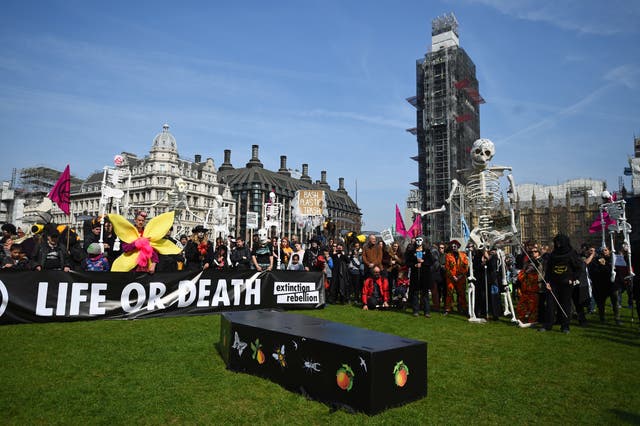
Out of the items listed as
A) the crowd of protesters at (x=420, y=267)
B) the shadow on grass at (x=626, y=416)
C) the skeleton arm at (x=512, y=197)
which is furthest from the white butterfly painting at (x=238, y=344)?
the skeleton arm at (x=512, y=197)

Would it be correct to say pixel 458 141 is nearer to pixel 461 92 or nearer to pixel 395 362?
pixel 461 92

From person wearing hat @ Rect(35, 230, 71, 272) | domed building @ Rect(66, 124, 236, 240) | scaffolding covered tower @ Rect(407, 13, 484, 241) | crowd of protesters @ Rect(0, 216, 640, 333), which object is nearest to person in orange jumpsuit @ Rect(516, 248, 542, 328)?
crowd of protesters @ Rect(0, 216, 640, 333)

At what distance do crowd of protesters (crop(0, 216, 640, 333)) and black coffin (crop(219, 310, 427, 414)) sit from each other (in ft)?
17.1

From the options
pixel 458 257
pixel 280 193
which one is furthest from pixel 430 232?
pixel 458 257

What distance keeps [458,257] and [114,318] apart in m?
9.09

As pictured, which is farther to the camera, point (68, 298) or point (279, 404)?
point (68, 298)

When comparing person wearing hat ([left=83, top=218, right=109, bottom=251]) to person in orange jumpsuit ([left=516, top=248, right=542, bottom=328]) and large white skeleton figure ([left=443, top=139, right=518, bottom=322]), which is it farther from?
person in orange jumpsuit ([left=516, top=248, right=542, bottom=328])

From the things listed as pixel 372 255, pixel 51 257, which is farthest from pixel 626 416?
pixel 51 257

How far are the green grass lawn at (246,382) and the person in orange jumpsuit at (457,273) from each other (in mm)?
3342

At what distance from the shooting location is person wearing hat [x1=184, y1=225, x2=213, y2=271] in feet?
40.2

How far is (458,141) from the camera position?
7006 centimetres

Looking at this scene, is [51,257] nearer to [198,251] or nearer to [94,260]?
[94,260]

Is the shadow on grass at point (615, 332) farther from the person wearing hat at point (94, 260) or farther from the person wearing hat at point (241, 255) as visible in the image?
the person wearing hat at point (94, 260)

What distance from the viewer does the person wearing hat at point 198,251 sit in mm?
12258
